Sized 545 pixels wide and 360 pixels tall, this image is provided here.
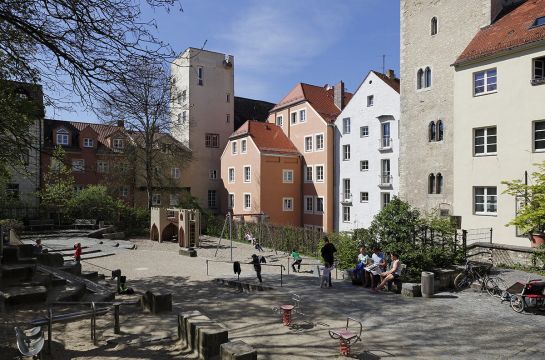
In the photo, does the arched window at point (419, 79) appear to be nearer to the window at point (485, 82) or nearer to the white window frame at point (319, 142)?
the window at point (485, 82)

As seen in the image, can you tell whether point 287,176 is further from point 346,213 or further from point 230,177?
point 346,213

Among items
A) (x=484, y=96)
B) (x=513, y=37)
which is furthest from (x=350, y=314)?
(x=513, y=37)

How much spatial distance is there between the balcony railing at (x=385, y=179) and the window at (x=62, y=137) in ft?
105

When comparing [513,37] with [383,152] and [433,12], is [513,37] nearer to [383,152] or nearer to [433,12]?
[433,12]

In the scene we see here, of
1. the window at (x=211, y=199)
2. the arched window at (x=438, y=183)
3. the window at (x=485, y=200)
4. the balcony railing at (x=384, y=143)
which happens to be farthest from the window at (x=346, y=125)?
the window at (x=211, y=199)

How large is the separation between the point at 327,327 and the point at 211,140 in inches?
1501

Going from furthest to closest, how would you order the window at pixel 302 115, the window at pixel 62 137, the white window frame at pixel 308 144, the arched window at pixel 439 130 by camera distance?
the window at pixel 62 137 → the window at pixel 302 115 → the white window frame at pixel 308 144 → the arched window at pixel 439 130

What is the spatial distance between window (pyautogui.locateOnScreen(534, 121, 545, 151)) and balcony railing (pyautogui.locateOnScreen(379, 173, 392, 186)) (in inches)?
521

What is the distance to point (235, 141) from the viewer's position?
4203cm

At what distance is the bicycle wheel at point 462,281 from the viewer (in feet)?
43.3

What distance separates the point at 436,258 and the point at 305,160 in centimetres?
2618

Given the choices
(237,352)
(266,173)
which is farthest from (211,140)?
(237,352)

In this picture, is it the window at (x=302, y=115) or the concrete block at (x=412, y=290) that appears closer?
the concrete block at (x=412, y=290)

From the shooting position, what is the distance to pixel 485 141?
2105 cm
